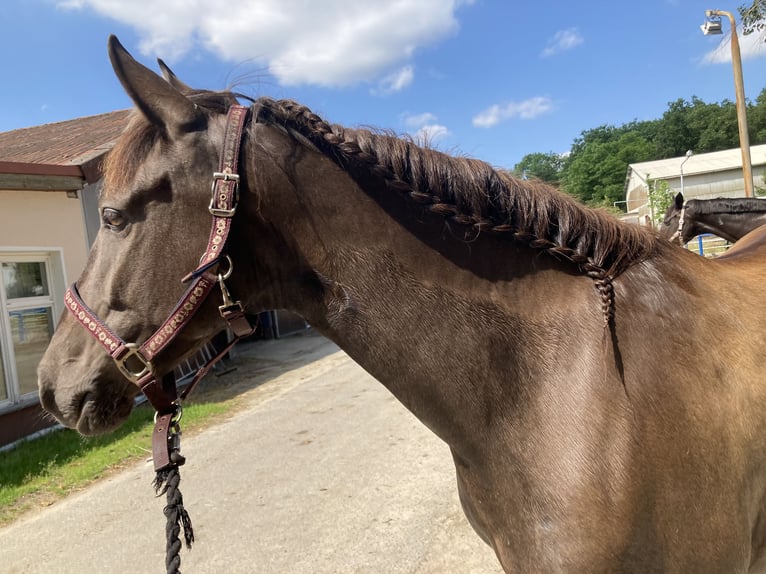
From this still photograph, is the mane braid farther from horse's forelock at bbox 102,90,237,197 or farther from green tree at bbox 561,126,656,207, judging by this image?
green tree at bbox 561,126,656,207

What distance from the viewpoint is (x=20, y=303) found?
666 cm

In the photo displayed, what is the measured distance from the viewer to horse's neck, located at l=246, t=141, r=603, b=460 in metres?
1.31

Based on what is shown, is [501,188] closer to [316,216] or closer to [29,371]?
[316,216]

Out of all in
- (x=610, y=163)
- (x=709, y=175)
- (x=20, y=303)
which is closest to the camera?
(x=20, y=303)

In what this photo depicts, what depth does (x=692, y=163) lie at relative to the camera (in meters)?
33.3

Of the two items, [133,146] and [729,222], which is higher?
[133,146]

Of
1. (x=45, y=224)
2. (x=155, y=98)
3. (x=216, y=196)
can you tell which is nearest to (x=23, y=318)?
(x=45, y=224)

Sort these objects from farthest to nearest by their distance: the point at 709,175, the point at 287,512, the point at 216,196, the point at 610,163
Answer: the point at 610,163 → the point at 709,175 → the point at 287,512 → the point at 216,196

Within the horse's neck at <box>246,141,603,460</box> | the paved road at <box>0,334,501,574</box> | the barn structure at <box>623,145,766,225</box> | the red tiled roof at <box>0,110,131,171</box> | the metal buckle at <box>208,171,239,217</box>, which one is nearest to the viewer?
the metal buckle at <box>208,171,239,217</box>

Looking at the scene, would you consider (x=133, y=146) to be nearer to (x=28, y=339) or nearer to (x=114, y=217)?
(x=114, y=217)

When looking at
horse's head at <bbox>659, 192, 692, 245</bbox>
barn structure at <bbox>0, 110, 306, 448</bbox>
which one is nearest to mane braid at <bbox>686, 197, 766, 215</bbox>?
Answer: horse's head at <bbox>659, 192, 692, 245</bbox>

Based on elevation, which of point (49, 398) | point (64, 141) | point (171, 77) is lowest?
point (49, 398)

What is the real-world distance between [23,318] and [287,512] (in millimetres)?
5339

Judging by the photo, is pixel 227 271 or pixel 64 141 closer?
pixel 227 271
